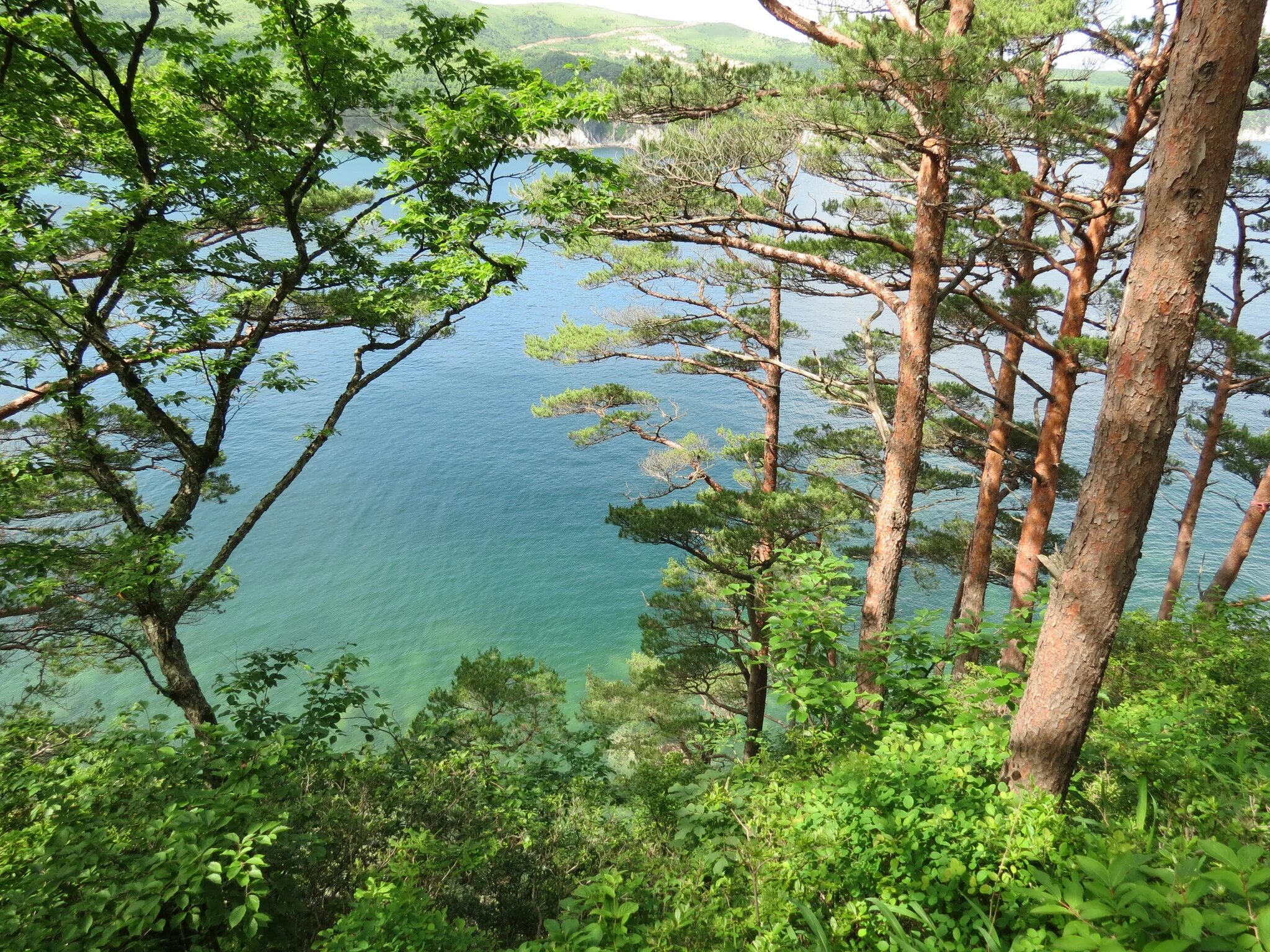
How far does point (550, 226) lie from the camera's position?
5742mm

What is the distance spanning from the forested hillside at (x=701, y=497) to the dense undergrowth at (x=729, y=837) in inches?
0.9

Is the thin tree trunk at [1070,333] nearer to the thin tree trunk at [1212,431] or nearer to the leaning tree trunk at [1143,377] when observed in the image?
the thin tree trunk at [1212,431]

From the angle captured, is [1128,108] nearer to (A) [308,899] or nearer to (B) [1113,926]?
(B) [1113,926]

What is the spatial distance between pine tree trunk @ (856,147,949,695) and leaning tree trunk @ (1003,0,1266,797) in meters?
1.78

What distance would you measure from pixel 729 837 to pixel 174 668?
452 centimetres

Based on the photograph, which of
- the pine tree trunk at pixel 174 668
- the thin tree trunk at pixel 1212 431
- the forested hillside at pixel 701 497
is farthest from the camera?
the thin tree trunk at pixel 1212 431

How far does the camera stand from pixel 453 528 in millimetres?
20094

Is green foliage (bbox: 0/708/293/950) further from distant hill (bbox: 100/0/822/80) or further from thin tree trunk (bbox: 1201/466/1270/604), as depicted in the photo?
distant hill (bbox: 100/0/822/80)

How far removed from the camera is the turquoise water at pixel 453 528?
15.4 metres

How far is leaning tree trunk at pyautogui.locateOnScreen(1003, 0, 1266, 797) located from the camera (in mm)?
2125

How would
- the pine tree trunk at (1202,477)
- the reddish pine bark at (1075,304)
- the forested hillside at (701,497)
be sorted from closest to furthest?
the forested hillside at (701,497) < the reddish pine bark at (1075,304) < the pine tree trunk at (1202,477)

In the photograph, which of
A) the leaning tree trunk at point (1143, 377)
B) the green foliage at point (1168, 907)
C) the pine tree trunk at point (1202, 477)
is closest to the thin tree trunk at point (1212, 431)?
the pine tree trunk at point (1202, 477)

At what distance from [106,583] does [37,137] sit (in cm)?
334

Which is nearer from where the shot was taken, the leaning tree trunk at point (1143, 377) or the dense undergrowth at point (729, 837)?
the dense undergrowth at point (729, 837)
